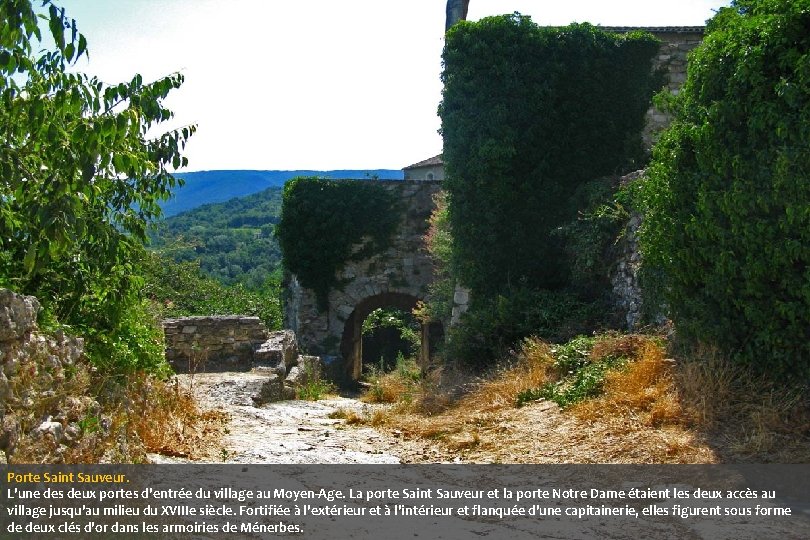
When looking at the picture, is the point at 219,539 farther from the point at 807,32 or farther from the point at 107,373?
the point at 807,32

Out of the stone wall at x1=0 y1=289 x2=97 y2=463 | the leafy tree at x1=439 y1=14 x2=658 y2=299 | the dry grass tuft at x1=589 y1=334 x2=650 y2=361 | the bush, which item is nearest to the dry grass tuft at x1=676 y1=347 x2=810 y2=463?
the dry grass tuft at x1=589 y1=334 x2=650 y2=361

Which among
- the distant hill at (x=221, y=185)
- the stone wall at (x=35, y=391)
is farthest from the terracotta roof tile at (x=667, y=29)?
the distant hill at (x=221, y=185)

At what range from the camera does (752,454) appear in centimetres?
548

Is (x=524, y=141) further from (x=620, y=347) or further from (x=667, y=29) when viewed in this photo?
(x=620, y=347)

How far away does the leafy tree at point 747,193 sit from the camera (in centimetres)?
569

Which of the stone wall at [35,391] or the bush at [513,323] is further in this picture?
the bush at [513,323]

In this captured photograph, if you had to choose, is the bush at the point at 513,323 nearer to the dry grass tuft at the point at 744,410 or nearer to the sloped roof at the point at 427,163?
the dry grass tuft at the point at 744,410

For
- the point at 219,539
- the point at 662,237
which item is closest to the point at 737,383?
the point at 662,237

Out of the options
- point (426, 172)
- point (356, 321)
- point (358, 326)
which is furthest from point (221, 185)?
point (356, 321)

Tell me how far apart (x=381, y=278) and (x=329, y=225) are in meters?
1.75

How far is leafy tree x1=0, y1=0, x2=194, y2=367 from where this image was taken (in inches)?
144

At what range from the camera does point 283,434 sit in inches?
302

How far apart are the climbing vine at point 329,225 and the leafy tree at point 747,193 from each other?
11.7 metres

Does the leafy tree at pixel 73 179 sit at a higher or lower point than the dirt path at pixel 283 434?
higher
